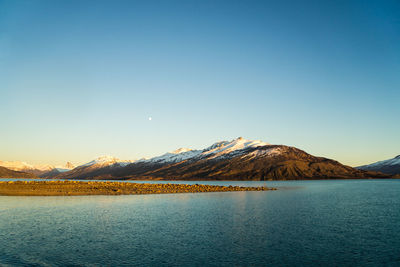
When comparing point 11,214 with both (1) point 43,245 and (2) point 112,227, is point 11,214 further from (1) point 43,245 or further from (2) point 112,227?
(1) point 43,245

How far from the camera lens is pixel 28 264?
2205cm

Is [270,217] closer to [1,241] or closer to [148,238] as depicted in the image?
[148,238]

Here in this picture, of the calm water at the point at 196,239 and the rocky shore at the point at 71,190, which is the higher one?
the rocky shore at the point at 71,190

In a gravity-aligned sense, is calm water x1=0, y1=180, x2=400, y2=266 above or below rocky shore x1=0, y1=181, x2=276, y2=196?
below

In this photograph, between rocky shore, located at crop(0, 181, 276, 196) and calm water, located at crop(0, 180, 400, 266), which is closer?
calm water, located at crop(0, 180, 400, 266)

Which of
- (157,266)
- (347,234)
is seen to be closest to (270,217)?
(347,234)

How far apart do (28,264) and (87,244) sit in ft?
21.6

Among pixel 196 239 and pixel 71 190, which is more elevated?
pixel 71 190

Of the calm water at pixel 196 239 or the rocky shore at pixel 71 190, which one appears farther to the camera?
the rocky shore at pixel 71 190

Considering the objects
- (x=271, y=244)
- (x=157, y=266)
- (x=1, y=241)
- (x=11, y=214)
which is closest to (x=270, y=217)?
(x=271, y=244)

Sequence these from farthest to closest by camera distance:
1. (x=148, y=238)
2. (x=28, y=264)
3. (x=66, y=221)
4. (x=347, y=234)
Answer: (x=66, y=221) → (x=347, y=234) → (x=148, y=238) → (x=28, y=264)

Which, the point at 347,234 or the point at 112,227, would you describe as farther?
the point at 112,227

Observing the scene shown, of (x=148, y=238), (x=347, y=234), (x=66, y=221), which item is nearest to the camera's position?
(x=148, y=238)

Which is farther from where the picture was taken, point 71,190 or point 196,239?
point 71,190
